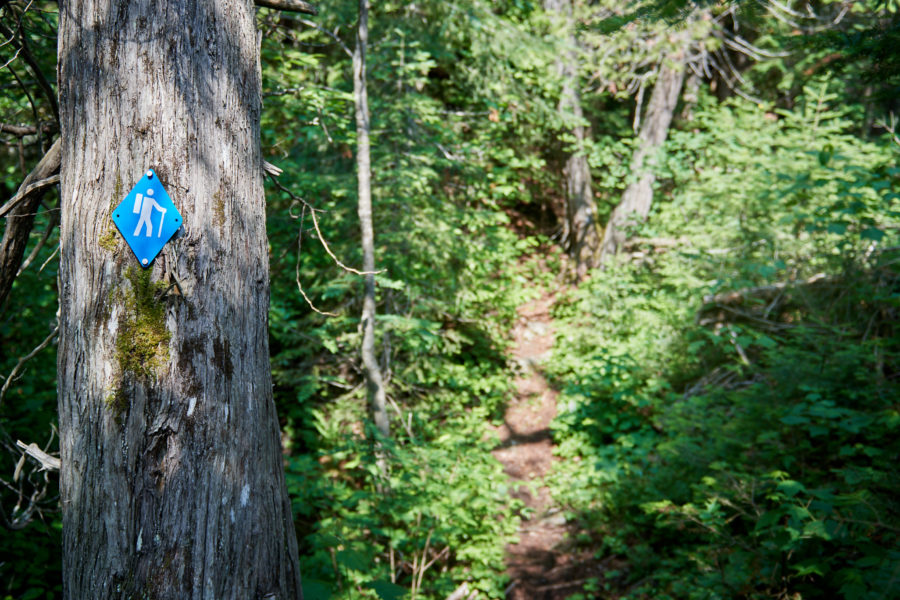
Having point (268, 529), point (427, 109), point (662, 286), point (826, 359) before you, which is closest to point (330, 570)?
point (268, 529)

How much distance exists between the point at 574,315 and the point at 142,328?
778cm

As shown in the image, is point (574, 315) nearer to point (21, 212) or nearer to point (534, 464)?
point (534, 464)

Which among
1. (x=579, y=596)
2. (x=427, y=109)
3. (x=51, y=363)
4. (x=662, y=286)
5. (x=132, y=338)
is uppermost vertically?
(x=427, y=109)

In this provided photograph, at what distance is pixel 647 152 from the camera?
8953 mm

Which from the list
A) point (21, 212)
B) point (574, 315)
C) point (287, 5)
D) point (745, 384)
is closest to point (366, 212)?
point (287, 5)

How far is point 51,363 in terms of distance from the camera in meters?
4.95

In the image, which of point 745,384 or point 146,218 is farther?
point 745,384

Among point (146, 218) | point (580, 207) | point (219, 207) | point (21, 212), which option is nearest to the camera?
point (146, 218)

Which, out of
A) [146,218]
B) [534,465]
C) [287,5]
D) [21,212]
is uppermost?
[287,5]

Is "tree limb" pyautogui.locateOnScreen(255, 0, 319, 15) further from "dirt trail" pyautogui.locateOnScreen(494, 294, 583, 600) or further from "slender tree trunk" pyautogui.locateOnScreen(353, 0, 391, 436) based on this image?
"dirt trail" pyautogui.locateOnScreen(494, 294, 583, 600)

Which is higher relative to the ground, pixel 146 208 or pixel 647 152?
pixel 647 152

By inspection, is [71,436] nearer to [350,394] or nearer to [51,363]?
[51,363]

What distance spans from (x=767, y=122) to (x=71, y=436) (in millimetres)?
9956

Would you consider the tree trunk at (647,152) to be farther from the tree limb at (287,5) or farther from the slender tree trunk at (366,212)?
the tree limb at (287,5)
